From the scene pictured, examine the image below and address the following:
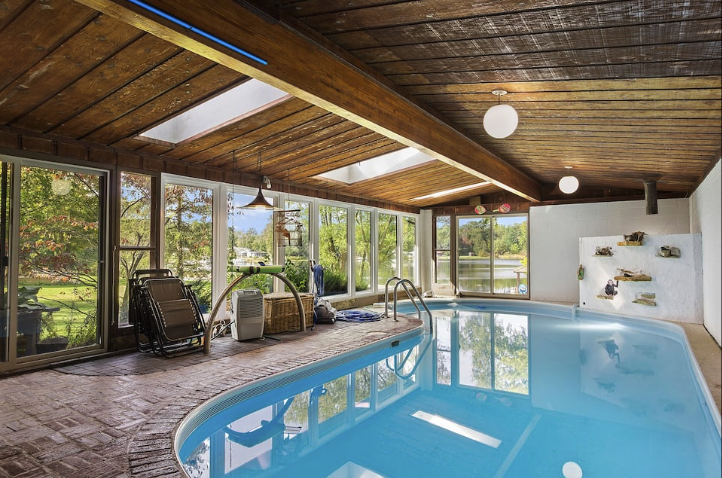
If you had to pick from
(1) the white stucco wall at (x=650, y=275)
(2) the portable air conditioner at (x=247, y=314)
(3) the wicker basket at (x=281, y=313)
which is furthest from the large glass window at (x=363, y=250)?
(1) the white stucco wall at (x=650, y=275)

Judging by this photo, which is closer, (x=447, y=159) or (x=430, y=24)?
(x=430, y=24)

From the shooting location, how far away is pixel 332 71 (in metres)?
3.58

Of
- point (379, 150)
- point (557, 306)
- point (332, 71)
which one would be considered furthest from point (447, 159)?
point (557, 306)

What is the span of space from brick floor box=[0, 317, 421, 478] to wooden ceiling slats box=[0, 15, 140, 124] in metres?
2.48

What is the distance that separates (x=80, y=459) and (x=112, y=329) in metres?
2.90

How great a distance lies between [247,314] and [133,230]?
1722mm

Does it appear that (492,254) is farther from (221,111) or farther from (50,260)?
(50,260)

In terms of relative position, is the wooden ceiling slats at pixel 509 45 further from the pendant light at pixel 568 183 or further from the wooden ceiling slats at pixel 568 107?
the pendant light at pixel 568 183

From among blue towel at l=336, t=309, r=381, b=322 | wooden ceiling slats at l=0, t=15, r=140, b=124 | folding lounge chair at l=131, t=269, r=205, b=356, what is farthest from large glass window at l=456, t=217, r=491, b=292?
wooden ceiling slats at l=0, t=15, r=140, b=124

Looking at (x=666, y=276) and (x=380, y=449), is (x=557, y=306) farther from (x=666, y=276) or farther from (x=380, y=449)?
(x=380, y=449)

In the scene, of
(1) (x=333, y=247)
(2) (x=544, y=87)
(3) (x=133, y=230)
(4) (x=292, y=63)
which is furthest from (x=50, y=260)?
(1) (x=333, y=247)

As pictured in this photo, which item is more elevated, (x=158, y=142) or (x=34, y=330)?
(x=158, y=142)

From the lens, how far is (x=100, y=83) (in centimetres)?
379

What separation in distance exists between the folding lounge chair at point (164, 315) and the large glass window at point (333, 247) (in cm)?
369
